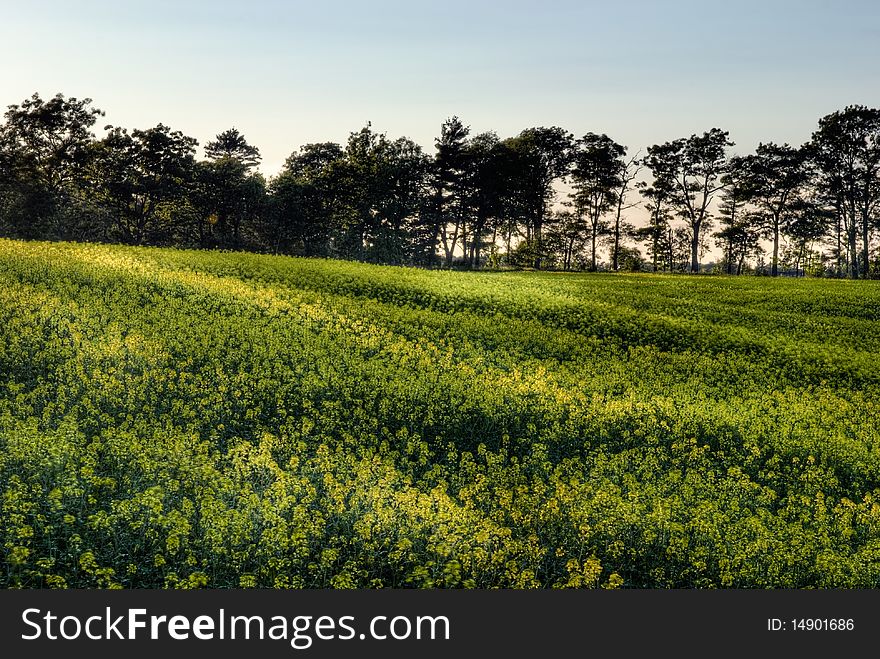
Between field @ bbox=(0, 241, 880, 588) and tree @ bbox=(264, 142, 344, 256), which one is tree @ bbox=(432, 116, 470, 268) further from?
field @ bbox=(0, 241, 880, 588)

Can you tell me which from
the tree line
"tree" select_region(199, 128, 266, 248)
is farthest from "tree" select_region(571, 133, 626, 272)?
"tree" select_region(199, 128, 266, 248)

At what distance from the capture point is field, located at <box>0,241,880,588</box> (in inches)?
333

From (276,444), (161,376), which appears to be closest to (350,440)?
(276,444)

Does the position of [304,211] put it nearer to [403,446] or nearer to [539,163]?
[539,163]

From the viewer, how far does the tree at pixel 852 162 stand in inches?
2357

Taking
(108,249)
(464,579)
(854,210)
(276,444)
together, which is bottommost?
(464,579)

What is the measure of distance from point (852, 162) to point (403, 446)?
212ft

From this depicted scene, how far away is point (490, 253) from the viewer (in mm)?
73000

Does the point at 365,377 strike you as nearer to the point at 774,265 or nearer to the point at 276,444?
the point at 276,444

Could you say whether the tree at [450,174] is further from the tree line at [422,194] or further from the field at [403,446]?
the field at [403,446]

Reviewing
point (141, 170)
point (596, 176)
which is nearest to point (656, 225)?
point (596, 176)

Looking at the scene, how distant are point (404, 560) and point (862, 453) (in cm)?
1004

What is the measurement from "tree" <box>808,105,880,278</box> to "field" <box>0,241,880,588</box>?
46.9m

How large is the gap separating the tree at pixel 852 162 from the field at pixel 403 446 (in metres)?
46.9
